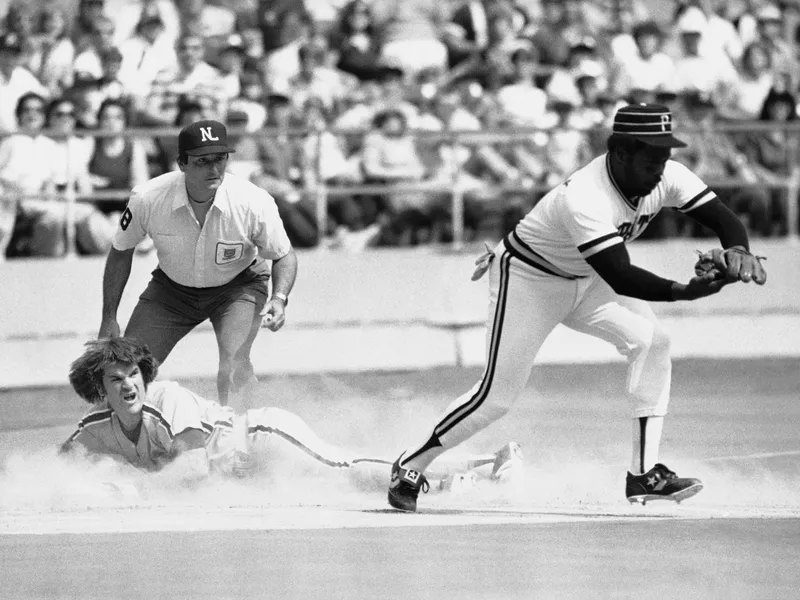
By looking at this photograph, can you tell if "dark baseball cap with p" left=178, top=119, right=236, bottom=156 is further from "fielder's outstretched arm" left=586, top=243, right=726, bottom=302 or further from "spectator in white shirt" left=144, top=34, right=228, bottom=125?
"spectator in white shirt" left=144, top=34, right=228, bottom=125

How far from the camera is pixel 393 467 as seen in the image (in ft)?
29.4

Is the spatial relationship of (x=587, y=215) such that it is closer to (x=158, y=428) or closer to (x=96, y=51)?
(x=158, y=428)

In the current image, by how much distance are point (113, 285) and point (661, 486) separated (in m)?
3.53

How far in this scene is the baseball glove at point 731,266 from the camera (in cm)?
791

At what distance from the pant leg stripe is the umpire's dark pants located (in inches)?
79.7

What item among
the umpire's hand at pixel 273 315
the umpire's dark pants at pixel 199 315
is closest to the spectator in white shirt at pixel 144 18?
the umpire's dark pants at pixel 199 315

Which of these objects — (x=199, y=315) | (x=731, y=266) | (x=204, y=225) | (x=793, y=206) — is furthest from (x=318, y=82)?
(x=731, y=266)

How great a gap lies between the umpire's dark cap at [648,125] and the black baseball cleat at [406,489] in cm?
Answer: 213

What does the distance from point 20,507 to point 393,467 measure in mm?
2151

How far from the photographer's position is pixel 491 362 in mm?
8648

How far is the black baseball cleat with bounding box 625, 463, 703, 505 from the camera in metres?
8.58

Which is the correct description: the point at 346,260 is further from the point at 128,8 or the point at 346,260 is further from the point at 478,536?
the point at 478,536

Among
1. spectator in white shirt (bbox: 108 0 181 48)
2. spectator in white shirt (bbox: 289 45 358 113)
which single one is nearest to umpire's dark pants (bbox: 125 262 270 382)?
spectator in white shirt (bbox: 289 45 358 113)

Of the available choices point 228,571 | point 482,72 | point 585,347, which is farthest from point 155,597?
point 482,72
